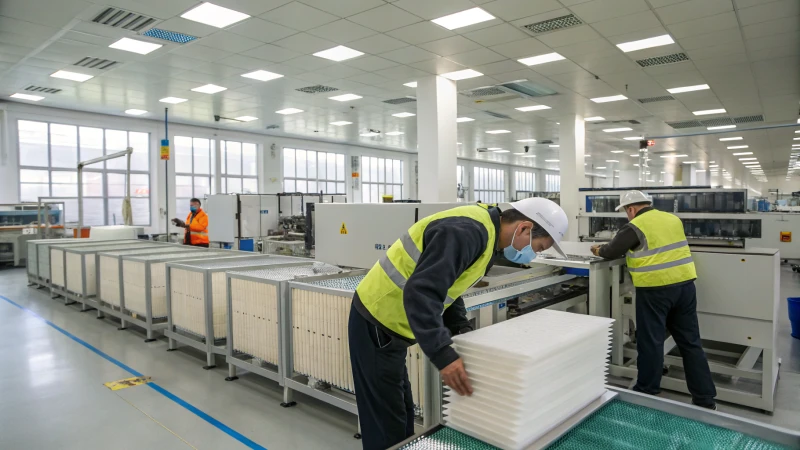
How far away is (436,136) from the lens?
28.3ft

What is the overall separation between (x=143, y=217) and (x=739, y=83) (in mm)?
15110

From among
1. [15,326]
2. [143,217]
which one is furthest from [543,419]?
[143,217]

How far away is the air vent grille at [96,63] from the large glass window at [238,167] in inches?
287

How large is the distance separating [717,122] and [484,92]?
7.29 metres

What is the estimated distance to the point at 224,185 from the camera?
1571 cm

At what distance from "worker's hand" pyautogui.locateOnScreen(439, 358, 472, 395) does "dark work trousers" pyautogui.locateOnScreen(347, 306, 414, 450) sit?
0.56 metres

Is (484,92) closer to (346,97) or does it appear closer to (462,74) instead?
(462,74)

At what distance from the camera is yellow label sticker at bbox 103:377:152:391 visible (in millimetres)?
4137

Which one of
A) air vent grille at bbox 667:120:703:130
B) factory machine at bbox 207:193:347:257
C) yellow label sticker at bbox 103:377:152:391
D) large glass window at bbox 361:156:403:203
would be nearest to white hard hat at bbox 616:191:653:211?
yellow label sticker at bbox 103:377:152:391

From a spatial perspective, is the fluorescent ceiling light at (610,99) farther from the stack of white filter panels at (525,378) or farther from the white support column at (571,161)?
the stack of white filter panels at (525,378)

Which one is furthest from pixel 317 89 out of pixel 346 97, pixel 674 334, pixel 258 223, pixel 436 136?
pixel 674 334

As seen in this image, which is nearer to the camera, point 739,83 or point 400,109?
point 739,83

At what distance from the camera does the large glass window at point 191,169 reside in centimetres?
1469

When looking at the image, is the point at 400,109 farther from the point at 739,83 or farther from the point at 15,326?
the point at 15,326
